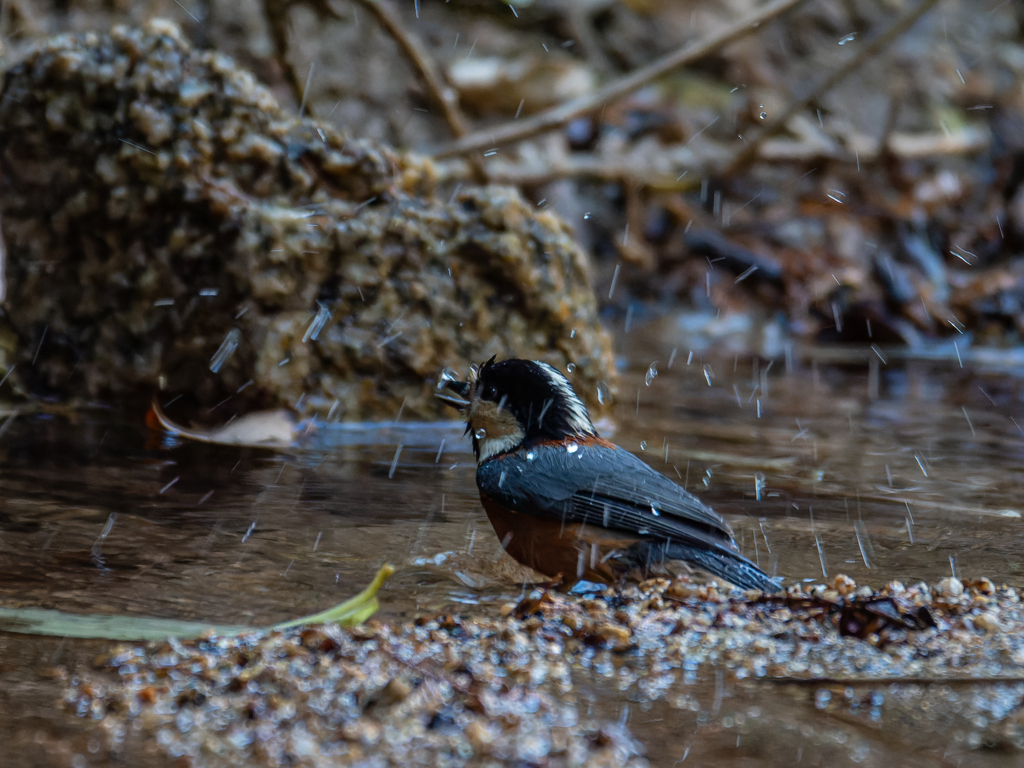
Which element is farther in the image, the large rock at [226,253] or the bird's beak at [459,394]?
the large rock at [226,253]

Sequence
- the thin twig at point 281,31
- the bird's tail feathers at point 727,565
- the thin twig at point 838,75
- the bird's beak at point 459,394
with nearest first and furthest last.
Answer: the bird's tail feathers at point 727,565 < the bird's beak at point 459,394 < the thin twig at point 281,31 < the thin twig at point 838,75

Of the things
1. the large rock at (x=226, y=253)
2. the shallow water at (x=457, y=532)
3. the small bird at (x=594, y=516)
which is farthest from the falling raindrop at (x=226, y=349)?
the small bird at (x=594, y=516)

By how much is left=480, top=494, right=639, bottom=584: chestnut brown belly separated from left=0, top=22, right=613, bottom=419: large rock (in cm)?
201

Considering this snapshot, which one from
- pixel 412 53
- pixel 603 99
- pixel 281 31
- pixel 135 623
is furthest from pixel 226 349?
pixel 603 99

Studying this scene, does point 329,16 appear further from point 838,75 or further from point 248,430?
point 838,75

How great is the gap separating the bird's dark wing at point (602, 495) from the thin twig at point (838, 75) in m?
4.31

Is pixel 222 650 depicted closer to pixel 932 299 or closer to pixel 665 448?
pixel 665 448

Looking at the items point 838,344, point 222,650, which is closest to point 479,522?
point 222,650

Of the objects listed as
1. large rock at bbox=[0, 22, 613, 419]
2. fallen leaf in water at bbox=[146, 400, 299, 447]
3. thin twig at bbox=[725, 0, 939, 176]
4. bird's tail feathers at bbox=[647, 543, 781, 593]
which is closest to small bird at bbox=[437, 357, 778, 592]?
bird's tail feathers at bbox=[647, 543, 781, 593]

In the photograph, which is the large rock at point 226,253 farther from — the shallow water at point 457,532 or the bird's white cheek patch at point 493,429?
the bird's white cheek patch at point 493,429

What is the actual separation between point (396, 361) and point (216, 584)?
2.48 meters

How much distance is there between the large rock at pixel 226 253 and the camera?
4.84 meters

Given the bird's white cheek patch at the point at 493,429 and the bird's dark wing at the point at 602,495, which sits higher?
the bird's white cheek patch at the point at 493,429

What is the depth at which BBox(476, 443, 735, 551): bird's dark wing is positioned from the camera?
9.85 ft
